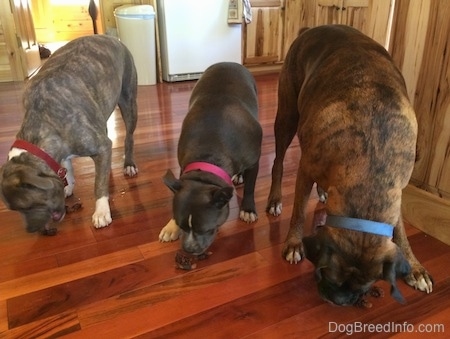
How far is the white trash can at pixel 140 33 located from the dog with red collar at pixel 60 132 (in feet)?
9.98

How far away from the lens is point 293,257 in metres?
1.95

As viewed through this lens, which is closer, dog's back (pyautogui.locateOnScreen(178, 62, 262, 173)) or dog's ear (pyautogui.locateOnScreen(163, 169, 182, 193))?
dog's ear (pyautogui.locateOnScreen(163, 169, 182, 193))

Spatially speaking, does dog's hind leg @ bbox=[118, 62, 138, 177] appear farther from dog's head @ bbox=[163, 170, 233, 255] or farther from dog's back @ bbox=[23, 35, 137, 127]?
dog's head @ bbox=[163, 170, 233, 255]

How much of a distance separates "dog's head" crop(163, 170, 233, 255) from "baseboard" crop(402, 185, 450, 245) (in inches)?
45.3

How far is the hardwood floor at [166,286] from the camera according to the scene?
1.60m

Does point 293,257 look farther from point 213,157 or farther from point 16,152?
point 16,152

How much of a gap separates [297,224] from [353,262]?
65 cm

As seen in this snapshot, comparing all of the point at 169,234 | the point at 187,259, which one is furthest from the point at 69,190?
the point at 187,259

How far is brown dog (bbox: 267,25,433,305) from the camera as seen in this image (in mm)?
1334

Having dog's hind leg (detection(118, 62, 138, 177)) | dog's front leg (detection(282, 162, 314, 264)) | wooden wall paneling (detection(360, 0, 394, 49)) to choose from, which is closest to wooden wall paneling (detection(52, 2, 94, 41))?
dog's hind leg (detection(118, 62, 138, 177))

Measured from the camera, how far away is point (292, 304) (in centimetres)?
170

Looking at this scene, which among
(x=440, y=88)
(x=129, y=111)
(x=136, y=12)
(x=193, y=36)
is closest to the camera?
(x=440, y=88)

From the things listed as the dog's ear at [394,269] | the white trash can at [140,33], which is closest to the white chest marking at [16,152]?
the dog's ear at [394,269]

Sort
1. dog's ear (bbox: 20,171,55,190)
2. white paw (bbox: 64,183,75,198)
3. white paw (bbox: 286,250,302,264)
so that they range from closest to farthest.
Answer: dog's ear (bbox: 20,171,55,190), white paw (bbox: 286,250,302,264), white paw (bbox: 64,183,75,198)
